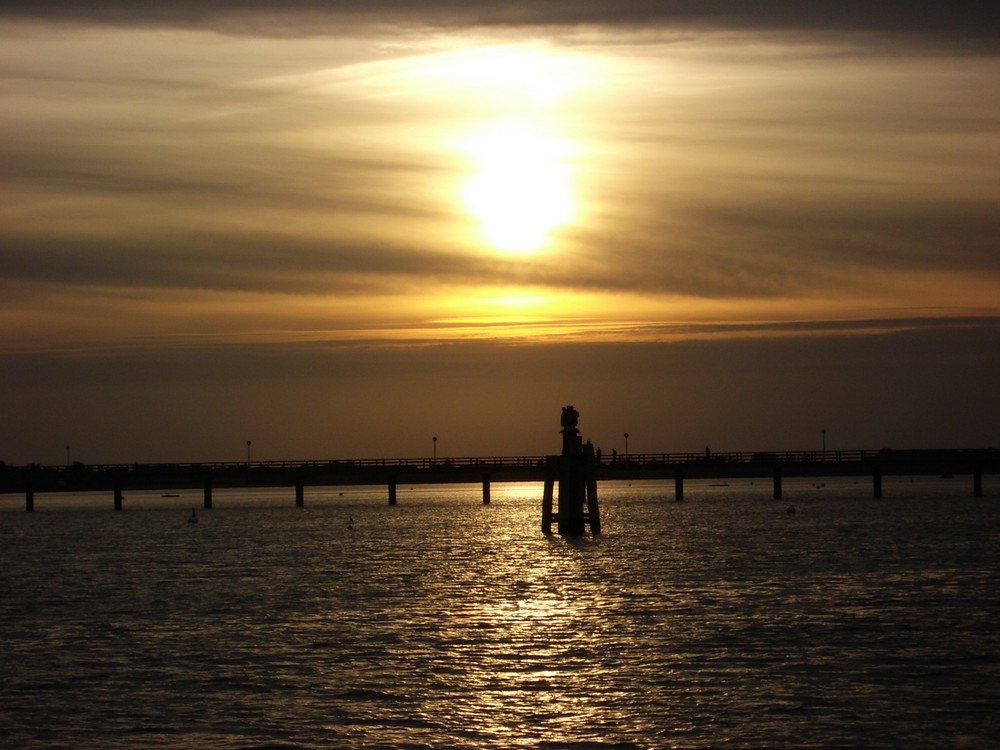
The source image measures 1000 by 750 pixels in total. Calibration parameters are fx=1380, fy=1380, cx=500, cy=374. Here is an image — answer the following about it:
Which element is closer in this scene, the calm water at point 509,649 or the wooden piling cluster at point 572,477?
the calm water at point 509,649

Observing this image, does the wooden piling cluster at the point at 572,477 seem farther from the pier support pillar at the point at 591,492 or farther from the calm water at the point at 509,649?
the calm water at the point at 509,649

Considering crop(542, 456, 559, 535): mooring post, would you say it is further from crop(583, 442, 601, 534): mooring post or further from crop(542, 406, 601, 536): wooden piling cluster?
crop(583, 442, 601, 534): mooring post

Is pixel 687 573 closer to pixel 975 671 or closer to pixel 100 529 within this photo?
pixel 975 671

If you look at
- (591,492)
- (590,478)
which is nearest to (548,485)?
(591,492)

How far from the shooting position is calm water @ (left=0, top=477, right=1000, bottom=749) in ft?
82.0

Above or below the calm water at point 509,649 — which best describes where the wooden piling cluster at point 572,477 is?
above

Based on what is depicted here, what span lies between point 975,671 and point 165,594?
31.1 m

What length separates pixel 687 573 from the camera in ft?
188

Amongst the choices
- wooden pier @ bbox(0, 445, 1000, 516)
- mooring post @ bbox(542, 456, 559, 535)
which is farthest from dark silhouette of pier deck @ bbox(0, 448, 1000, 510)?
mooring post @ bbox(542, 456, 559, 535)

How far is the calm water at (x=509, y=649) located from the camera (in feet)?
82.0

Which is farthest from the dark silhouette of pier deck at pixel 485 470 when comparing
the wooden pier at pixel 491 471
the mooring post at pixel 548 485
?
the mooring post at pixel 548 485

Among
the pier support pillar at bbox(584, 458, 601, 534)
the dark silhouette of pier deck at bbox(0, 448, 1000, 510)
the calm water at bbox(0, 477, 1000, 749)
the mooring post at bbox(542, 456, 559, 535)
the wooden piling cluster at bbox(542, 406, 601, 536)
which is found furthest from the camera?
the dark silhouette of pier deck at bbox(0, 448, 1000, 510)

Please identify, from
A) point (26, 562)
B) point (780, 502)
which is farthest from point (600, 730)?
point (780, 502)

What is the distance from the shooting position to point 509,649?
3444 centimetres
